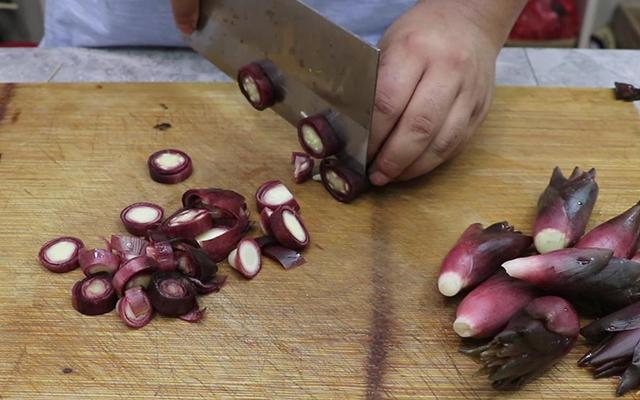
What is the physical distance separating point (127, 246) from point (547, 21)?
6.61 feet

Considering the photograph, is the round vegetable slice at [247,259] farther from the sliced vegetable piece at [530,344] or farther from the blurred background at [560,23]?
the blurred background at [560,23]

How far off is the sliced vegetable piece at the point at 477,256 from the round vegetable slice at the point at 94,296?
20.2 inches

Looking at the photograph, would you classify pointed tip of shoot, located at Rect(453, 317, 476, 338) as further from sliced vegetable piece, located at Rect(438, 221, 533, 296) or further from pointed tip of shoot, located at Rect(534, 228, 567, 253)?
pointed tip of shoot, located at Rect(534, 228, 567, 253)

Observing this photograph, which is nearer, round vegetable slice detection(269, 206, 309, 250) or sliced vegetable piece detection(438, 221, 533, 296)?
sliced vegetable piece detection(438, 221, 533, 296)

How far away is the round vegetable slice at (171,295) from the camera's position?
1.14m

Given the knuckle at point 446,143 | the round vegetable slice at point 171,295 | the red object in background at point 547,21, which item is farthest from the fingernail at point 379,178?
the red object in background at point 547,21

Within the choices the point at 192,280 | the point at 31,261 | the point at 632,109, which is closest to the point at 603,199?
the point at 632,109

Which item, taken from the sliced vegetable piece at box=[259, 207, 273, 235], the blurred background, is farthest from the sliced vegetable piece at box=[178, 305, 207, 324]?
the blurred background

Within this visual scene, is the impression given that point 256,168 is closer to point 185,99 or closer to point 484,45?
point 185,99

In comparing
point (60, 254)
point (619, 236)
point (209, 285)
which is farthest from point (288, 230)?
point (619, 236)

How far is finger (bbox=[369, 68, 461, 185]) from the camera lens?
132 cm

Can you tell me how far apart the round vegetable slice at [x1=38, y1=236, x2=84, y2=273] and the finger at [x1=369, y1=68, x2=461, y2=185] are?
1.81 feet

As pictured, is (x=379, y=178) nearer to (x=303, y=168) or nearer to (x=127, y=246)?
(x=303, y=168)

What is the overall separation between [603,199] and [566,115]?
28cm
